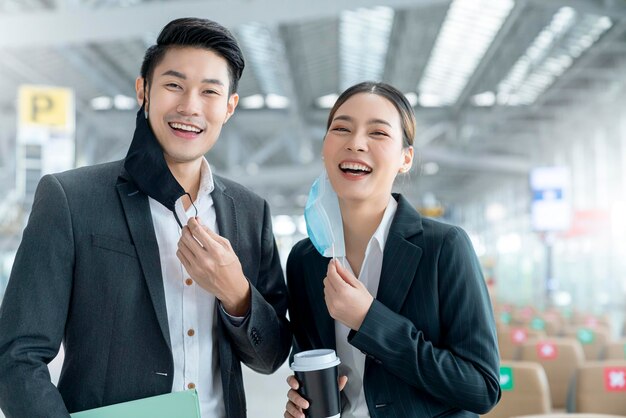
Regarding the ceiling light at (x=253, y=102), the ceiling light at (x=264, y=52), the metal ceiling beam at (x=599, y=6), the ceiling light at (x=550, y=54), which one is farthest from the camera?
the ceiling light at (x=253, y=102)

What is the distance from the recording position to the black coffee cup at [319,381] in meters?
1.77

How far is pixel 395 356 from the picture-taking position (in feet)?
5.97

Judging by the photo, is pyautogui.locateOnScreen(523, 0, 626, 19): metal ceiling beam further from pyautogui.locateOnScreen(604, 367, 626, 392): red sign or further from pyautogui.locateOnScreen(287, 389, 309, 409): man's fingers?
pyautogui.locateOnScreen(287, 389, 309, 409): man's fingers

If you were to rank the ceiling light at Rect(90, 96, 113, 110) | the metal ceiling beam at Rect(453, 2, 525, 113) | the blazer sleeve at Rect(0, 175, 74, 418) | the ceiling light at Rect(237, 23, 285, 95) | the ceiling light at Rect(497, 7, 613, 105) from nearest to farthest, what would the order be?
the blazer sleeve at Rect(0, 175, 74, 418), the ceiling light at Rect(237, 23, 285, 95), the metal ceiling beam at Rect(453, 2, 525, 113), the ceiling light at Rect(497, 7, 613, 105), the ceiling light at Rect(90, 96, 113, 110)

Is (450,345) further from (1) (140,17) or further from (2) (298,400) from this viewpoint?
(1) (140,17)

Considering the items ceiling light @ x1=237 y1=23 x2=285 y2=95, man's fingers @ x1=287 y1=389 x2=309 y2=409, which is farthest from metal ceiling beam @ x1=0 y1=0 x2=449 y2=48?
man's fingers @ x1=287 y1=389 x2=309 y2=409

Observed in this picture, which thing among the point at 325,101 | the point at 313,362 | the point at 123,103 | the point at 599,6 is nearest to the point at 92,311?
the point at 313,362

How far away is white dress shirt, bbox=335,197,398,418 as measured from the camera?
1992 millimetres

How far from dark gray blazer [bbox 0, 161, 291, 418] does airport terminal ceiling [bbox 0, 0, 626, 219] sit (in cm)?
581

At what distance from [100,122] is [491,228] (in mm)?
24453

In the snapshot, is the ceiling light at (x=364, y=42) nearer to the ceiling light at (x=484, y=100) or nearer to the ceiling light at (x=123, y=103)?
the ceiling light at (x=484, y=100)

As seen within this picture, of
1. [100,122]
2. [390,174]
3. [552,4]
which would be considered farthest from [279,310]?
[100,122]

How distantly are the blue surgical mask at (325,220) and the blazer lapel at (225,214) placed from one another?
8.4 inches

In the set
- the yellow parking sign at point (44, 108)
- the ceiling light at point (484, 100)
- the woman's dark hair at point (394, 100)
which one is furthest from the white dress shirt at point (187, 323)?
the ceiling light at point (484, 100)
